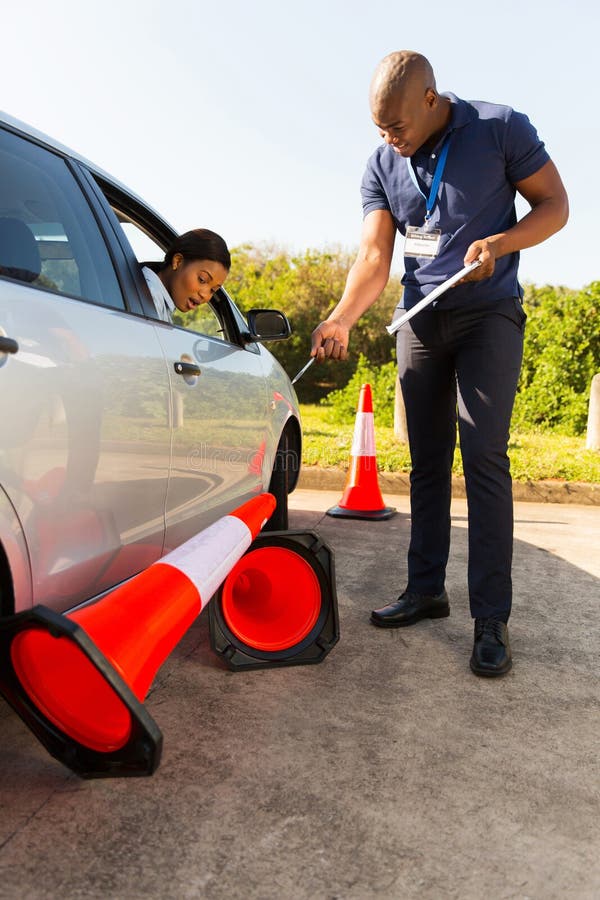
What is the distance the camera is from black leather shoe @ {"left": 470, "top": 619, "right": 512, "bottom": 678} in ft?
9.89

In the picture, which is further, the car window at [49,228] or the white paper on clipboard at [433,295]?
the white paper on clipboard at [433,295]

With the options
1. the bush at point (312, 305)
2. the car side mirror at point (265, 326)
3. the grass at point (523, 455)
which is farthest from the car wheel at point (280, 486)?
the bush at point (312, 305)

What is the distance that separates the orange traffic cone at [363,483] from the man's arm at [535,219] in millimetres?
3036

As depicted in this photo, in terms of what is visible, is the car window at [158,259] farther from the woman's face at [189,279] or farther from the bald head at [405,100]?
the bald head at [405,100]

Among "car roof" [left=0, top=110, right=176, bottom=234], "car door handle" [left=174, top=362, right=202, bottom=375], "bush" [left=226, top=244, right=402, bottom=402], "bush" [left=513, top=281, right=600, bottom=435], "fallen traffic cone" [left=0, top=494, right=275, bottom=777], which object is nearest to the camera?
"fallen traffic cone" [left=0, top=494, right=275, bottom=777]

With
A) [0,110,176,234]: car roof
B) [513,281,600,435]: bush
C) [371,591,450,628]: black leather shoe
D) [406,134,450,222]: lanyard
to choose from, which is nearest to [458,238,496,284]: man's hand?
[406,134,450,222]: lanyard

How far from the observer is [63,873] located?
174cm

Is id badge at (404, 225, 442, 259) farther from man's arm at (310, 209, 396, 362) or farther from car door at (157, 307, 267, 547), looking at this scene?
car door at (157, 307, 267, 547)

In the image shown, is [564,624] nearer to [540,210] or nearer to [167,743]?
[540,210]

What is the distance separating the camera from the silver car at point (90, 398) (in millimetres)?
1806

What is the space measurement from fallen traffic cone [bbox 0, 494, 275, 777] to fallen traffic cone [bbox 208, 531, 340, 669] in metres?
1.00

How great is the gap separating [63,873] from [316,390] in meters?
17.4

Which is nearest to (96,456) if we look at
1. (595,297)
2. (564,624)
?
(564,624)

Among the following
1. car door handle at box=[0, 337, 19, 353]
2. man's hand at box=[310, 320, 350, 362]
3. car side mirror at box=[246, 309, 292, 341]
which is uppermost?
car side mirror at box=[246, 309, 292, 341]
